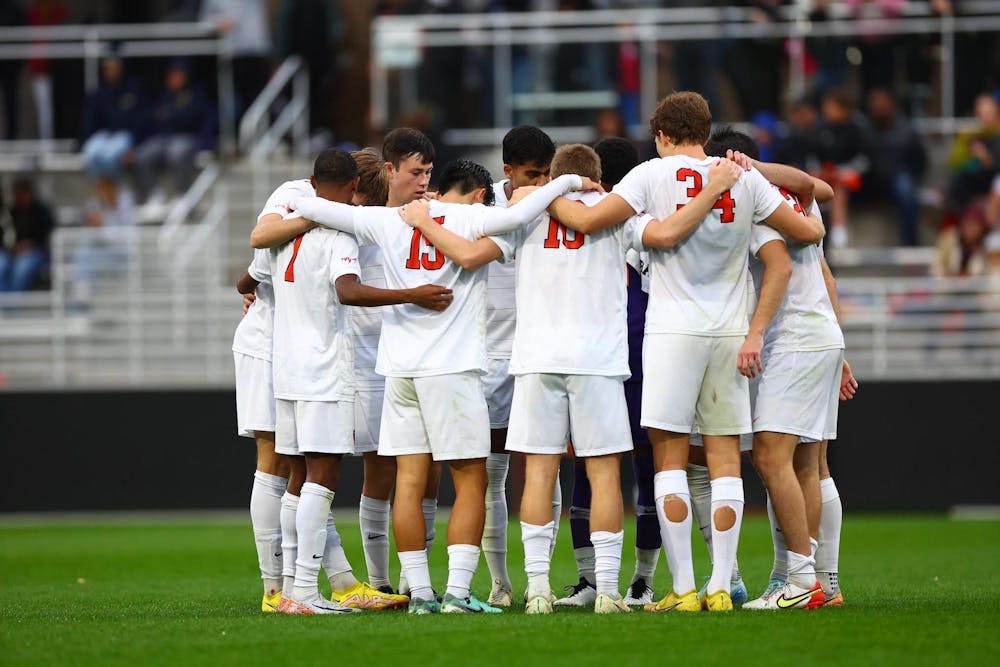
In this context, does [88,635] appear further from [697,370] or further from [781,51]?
[781,51]

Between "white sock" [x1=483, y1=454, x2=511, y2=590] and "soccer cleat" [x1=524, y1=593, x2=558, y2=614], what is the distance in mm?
839

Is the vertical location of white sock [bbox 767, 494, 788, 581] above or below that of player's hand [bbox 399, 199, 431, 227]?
below

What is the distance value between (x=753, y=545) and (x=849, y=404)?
12.9 ft

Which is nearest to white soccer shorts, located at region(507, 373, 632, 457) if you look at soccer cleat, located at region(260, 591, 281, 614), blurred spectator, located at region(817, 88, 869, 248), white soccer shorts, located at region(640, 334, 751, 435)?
white soccer shorts, located at region(640, 334, 751, 435)

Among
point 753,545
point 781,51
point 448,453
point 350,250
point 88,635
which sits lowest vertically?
point 753,545

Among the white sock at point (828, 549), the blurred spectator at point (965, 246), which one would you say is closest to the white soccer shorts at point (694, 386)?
the white sock at point (828, 549)

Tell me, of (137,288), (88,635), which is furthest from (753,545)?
(137,288)

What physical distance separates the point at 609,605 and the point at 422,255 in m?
2.04

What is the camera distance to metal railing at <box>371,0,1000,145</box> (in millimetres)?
19578

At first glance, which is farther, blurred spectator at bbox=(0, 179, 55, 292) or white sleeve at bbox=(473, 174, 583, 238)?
blurred spectator at bbox=(0, 179, 55, 292)

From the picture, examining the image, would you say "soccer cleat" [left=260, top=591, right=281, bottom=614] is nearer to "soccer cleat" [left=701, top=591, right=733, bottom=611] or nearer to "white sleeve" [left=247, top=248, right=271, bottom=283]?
"white sleeve" [left=247, top=248, right=271, bottom=283]

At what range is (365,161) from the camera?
29.0ft

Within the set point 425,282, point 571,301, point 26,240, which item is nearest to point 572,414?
point 571,301

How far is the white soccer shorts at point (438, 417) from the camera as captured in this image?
7934 mm
